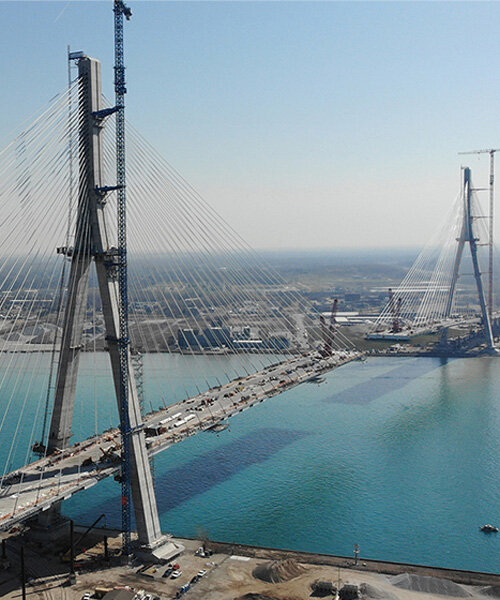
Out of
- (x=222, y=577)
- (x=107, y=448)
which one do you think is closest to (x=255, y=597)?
(x=222, y=577)

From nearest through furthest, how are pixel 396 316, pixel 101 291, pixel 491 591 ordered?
1. pixel 491 591
2. pixel 101 291
3. pixel 396 316

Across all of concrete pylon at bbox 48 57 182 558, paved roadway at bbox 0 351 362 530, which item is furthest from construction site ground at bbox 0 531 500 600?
paved roadway at bbox 0 351 362 530

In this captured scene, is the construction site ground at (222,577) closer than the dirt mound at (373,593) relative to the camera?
No

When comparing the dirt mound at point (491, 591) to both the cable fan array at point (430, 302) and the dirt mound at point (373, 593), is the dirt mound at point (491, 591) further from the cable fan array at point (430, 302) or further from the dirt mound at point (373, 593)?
the cable fan array at point (430, 302)

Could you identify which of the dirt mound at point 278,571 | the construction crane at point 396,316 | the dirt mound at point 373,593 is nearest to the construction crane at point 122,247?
the dirt mound at point 278,571

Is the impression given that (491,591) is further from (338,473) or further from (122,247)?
(122,247)

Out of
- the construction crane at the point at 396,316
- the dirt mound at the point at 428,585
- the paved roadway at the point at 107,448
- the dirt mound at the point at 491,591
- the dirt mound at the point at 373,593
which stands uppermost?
the construction crane at the point at 396,316
